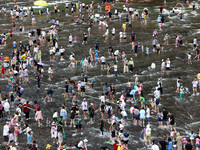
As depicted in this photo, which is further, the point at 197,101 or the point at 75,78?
the point at 75,78

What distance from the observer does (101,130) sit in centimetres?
2509

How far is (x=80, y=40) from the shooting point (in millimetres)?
45562

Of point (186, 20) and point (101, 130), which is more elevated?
point (186, 20)

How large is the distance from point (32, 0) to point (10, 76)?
3519 cm

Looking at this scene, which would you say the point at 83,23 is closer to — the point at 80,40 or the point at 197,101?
the point at 80,40

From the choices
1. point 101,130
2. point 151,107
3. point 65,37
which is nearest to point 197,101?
point 151,107

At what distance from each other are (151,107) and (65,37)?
20.6 m

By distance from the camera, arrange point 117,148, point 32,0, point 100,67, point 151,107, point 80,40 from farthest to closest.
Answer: point 32,0 < point 80,40 < point 100,67 < point 151,107 < point 117,148

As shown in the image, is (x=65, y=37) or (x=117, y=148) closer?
(x=117, y=148)

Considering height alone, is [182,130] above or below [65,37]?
below

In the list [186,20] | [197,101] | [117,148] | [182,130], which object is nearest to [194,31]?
[186,20]

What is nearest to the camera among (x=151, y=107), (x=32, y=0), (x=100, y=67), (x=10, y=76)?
(x=151, y=107)

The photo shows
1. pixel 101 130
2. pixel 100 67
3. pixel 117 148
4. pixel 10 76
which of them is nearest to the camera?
pixel 117 148

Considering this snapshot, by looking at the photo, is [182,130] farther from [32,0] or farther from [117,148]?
[32,0]
